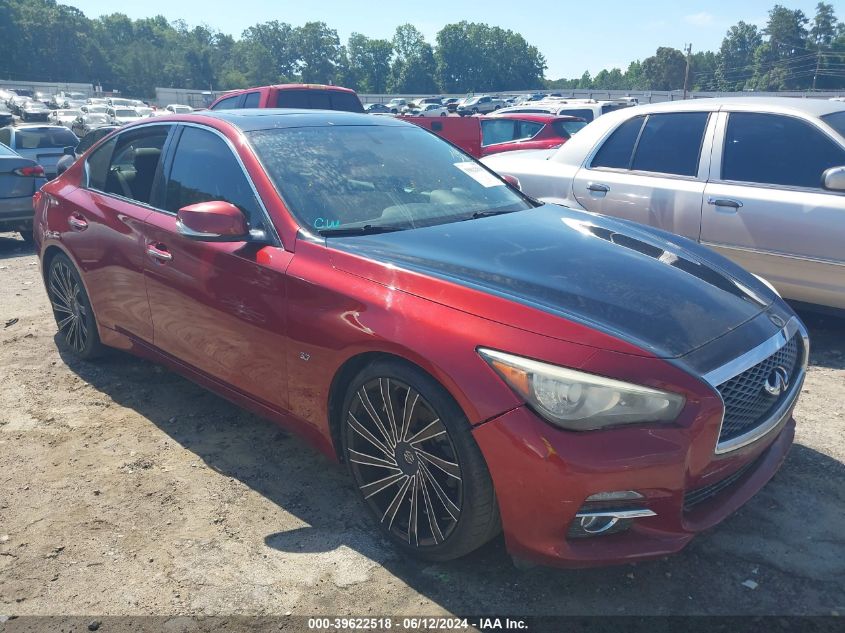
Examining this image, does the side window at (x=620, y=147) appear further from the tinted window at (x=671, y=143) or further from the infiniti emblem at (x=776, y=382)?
the infiniti emblem at (x=776, y=382)

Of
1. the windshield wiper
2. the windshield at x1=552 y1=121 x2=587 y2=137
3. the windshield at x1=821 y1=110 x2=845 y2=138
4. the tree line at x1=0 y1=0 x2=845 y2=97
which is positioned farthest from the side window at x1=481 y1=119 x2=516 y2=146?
the tree line at x1=0 y1=0 x2=845 y2=97

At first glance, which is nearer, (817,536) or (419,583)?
(419,583)

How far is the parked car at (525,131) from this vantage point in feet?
Result: 36.1

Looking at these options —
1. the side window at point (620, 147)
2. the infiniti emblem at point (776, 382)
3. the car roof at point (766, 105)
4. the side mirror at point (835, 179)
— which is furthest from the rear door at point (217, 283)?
the car roof at point (766, 105)

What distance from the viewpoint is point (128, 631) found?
8.05 ft

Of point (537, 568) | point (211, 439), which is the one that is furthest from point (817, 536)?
point (211, 439)

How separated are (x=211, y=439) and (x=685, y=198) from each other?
3.76 m

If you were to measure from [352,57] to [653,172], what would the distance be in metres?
138

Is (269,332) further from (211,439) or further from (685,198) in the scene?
(685,198)

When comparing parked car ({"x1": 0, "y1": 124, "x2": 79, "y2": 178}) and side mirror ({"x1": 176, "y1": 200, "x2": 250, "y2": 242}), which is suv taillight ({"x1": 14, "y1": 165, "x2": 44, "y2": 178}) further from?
side mirror ({"x1": 176, "y1": 200, "x2": 250, "y2": 242})

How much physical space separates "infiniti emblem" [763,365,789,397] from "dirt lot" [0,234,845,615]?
649 mm

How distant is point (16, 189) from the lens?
8.75m

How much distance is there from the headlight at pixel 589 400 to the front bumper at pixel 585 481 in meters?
0.03

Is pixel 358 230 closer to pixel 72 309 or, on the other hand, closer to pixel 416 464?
pixel 416 464
